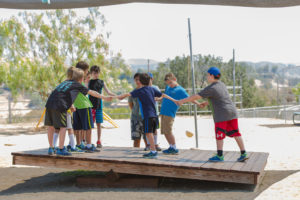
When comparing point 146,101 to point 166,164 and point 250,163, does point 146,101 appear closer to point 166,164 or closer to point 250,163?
point 166,164

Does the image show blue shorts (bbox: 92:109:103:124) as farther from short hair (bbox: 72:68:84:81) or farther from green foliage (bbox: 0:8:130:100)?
green foliage (bbox: 0:8:130:100)

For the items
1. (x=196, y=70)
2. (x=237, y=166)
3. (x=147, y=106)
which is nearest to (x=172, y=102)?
(x=147, y=106)

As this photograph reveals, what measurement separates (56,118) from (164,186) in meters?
1.88

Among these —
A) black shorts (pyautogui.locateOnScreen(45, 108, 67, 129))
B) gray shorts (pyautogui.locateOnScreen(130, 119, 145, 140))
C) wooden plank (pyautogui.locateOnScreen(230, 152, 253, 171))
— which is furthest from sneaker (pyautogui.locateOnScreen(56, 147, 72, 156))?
wooden plank (pyautogui.locateOnScreen(230, 152, 253, 171))

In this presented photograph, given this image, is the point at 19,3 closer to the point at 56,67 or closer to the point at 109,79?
the point at 56,67

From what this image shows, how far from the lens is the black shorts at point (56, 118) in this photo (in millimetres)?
5492

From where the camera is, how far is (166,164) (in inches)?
202

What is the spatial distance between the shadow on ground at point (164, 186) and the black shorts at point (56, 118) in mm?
946

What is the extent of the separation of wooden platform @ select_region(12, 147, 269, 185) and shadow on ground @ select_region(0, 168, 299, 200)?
0.21m

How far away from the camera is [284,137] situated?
37.8 ft

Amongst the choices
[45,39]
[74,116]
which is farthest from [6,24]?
[74,116]

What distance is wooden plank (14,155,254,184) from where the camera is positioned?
490 cm

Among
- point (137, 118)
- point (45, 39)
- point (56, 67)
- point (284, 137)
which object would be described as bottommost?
point (284, 137)

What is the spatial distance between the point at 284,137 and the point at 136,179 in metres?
7.34
